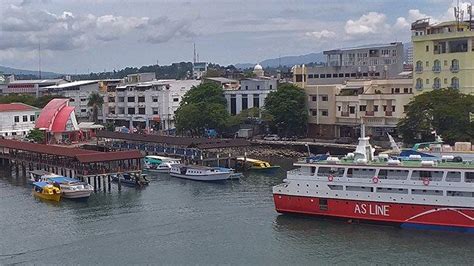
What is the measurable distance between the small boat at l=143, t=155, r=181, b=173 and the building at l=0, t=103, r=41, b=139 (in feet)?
76.8

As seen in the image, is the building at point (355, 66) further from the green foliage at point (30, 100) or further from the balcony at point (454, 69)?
the green foliage at point (30, 100)

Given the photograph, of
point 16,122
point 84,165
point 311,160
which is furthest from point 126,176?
point 16,122

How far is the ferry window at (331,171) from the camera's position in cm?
3208

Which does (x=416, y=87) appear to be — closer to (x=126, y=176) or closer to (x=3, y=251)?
(x=126, y=176)

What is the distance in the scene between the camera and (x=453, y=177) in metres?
29.5

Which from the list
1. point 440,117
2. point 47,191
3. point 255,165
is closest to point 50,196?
point 47,191

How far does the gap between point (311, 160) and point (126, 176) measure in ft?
52.3

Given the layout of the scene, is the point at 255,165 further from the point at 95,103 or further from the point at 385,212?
the point at 95,103

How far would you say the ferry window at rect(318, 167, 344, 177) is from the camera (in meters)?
32.1

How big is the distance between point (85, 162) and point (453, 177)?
21.6m

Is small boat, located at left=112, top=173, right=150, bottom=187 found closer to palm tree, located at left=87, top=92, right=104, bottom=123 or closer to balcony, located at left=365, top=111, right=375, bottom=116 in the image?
balcony, located at left=365, top=111, right=375, bottom=116

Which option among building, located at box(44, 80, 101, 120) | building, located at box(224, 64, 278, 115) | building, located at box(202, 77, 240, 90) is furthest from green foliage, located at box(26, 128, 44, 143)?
building, located at box(202, 77, 240, 90)

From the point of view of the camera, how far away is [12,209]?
37375mm

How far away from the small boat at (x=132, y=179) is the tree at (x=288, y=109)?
20.7 meters
